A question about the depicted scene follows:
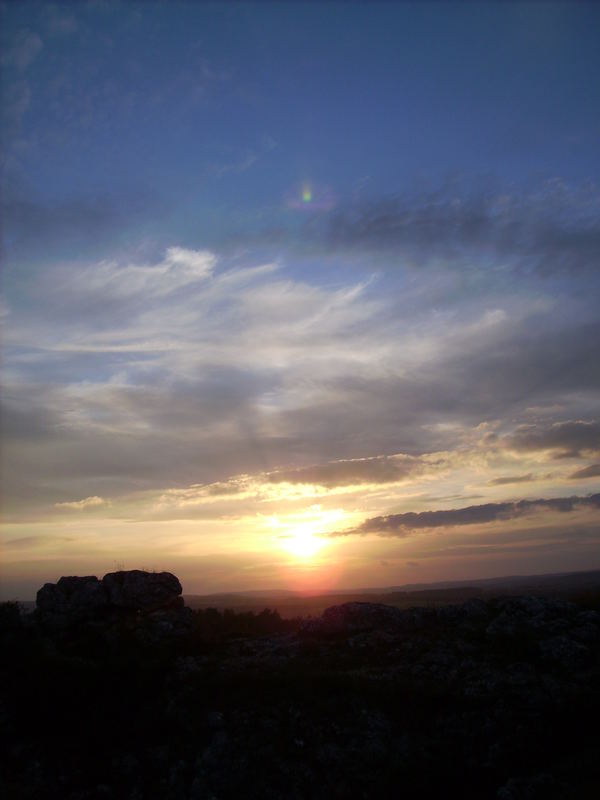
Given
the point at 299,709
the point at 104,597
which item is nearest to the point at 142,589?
the point at 104,597

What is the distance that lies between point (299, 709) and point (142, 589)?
43.5ft

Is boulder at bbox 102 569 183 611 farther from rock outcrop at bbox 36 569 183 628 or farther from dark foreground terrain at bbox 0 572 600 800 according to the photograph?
dark foreground terrain at bbox 0 572 600 800

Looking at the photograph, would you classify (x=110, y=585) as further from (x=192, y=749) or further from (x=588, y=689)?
(x=588, y=689)

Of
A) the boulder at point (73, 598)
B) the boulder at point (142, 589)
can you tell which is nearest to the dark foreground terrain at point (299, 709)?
the boulder at point (73, 598)

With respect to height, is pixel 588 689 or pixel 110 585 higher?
pixel 110 585

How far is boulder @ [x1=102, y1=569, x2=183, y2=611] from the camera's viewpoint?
28.8m

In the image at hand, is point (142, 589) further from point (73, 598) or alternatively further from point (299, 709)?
point (299, 709)

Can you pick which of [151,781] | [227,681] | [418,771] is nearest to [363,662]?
[227,681]

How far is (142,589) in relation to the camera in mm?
29312

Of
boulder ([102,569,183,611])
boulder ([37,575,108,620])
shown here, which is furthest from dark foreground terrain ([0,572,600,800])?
boulder ([102,569,183,611])

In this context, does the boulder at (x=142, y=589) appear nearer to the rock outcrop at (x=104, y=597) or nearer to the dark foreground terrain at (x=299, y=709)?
the rock outcrop at (x=104, y=597)

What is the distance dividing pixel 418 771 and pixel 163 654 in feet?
41.8

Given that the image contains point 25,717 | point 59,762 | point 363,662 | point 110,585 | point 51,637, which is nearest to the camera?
point 59,762

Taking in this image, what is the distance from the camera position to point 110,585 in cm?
2923
